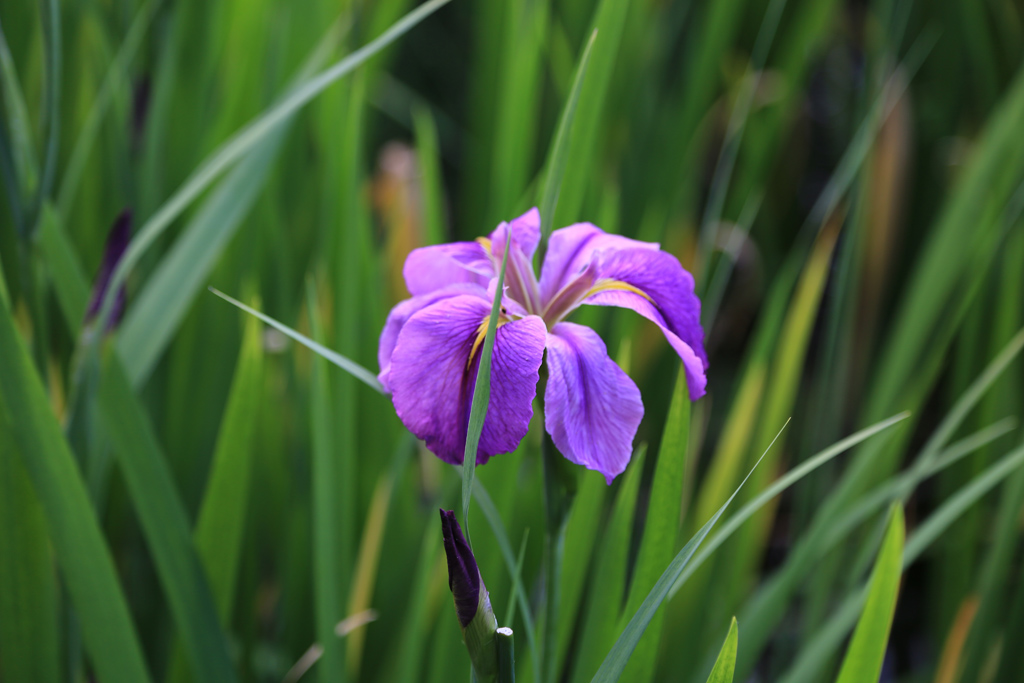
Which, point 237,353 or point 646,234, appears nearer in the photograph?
point 237,353

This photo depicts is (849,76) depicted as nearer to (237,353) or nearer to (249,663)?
(237,353)

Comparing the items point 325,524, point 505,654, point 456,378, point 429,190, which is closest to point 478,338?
point 456,378

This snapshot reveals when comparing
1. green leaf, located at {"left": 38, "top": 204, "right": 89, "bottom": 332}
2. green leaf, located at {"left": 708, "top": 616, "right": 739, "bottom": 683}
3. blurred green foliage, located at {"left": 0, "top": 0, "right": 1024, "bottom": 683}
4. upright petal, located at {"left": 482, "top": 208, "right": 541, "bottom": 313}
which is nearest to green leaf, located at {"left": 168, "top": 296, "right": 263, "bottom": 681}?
blurred green foliage, located at {"left": 0, "top": 0, "right": 1024, "bottom": 683}

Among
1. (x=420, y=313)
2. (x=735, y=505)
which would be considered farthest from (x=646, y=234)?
(x=420, y=313)

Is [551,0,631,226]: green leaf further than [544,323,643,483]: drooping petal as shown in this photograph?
Yes

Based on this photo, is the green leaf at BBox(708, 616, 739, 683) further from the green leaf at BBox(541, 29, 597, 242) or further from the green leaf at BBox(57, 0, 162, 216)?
the green leaf at BBox(57, 0, 162, 216)

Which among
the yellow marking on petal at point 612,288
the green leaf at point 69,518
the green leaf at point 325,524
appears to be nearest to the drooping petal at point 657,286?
the yellow marking on petal at point 612,288
